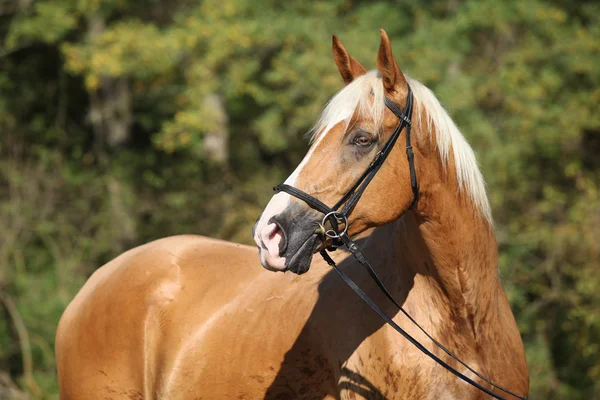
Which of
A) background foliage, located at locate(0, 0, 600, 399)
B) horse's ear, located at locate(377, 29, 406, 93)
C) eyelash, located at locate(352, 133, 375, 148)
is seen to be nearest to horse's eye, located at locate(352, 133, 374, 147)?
eyelash, located at locate(352, 133, 375, 148)

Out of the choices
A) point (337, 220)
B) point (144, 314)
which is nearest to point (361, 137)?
point (337, 220)

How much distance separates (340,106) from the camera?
9.69 feet

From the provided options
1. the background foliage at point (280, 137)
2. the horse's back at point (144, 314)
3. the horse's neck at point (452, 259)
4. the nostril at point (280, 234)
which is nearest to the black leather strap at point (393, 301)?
the horse's neck at point (452, 259)

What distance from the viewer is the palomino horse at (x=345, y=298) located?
9.53 feet

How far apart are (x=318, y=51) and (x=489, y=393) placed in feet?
28.6

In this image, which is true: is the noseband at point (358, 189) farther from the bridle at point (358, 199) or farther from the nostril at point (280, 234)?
the nostril at point (280, 234)

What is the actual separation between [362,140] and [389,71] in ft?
1.03

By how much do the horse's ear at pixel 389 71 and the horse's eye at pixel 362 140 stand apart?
0.76 ft

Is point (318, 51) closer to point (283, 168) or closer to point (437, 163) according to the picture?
point (283, 168)

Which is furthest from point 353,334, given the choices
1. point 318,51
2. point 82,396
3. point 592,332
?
point 318,51

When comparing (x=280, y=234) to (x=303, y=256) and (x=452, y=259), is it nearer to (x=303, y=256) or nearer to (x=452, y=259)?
(x=303, y=256)

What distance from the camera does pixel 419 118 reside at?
119 inches

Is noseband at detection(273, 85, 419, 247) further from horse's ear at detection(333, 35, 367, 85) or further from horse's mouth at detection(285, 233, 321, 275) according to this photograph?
horse's ear at detection(333, 35, 367, 85)

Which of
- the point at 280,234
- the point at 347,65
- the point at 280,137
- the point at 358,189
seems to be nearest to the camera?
the point at 280,234
